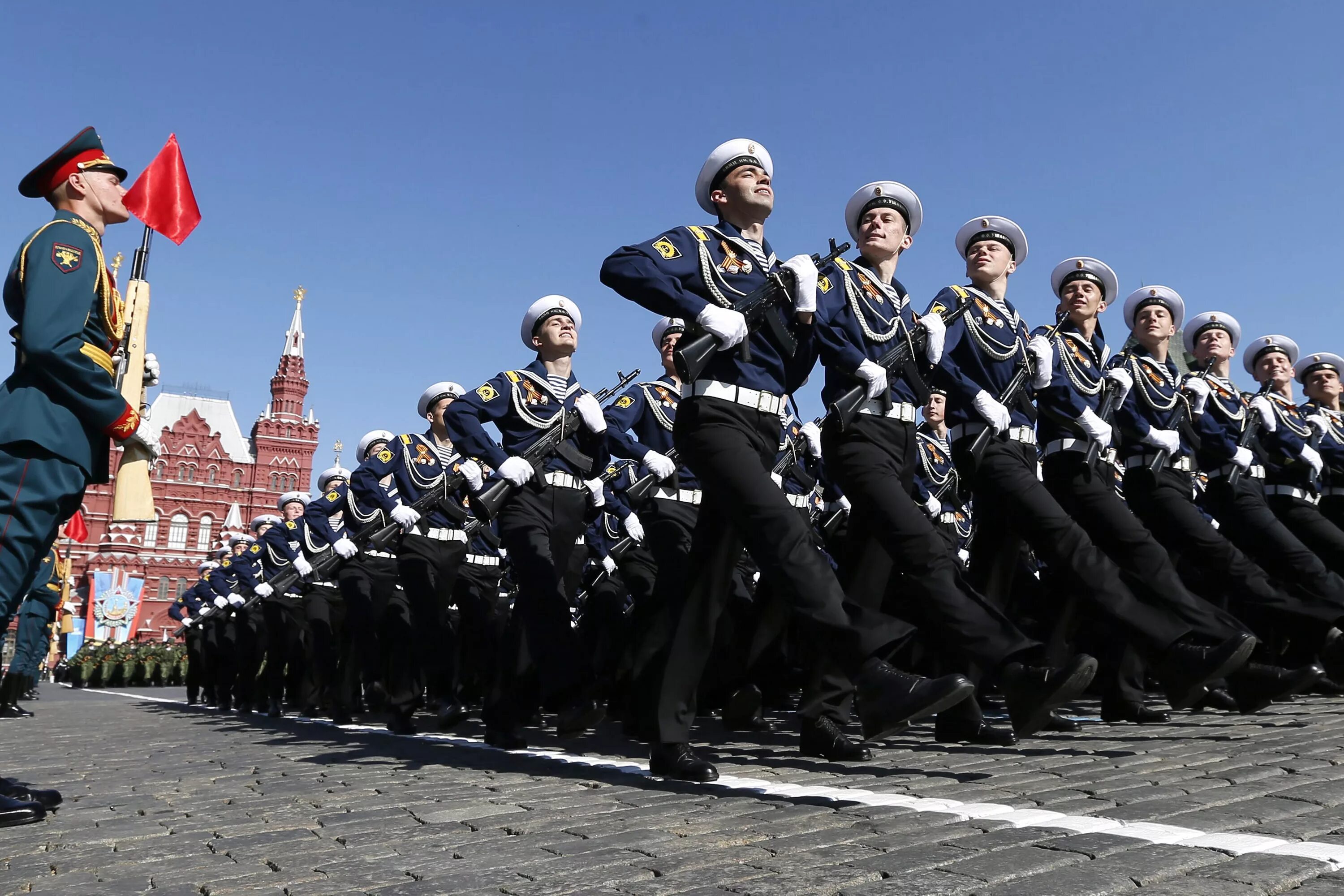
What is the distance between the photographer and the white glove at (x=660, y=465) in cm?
692

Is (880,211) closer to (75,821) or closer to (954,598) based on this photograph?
(954,598)

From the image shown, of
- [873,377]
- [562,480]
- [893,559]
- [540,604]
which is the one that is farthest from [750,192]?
[540,604]

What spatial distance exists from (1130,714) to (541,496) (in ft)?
11.7

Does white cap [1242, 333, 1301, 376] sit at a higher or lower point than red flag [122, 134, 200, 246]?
lower

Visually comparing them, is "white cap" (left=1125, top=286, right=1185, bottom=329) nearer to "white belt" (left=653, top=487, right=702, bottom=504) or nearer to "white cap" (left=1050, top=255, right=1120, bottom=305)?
"white cap" (left=1050, top=255, right=1120, bottom=305)

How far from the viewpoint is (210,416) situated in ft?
313

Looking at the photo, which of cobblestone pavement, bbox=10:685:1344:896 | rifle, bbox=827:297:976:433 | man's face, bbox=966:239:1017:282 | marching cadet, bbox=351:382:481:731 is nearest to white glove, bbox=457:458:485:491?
marching cadet, bbox=351:382:481:731

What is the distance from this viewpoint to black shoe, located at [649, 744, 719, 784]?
4.20 m

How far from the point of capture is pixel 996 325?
6.02 metres

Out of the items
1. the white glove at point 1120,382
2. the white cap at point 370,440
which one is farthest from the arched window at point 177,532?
the white glove at point 1120,382

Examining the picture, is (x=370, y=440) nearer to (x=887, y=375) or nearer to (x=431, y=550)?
(x=431, y=550)

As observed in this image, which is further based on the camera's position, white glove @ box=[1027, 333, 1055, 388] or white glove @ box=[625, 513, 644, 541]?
white glove @ box=[625, 513, 644, 541]

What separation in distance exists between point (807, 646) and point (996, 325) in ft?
6.75

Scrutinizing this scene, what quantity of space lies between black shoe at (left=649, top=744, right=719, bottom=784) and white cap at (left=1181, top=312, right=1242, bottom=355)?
593 cm
